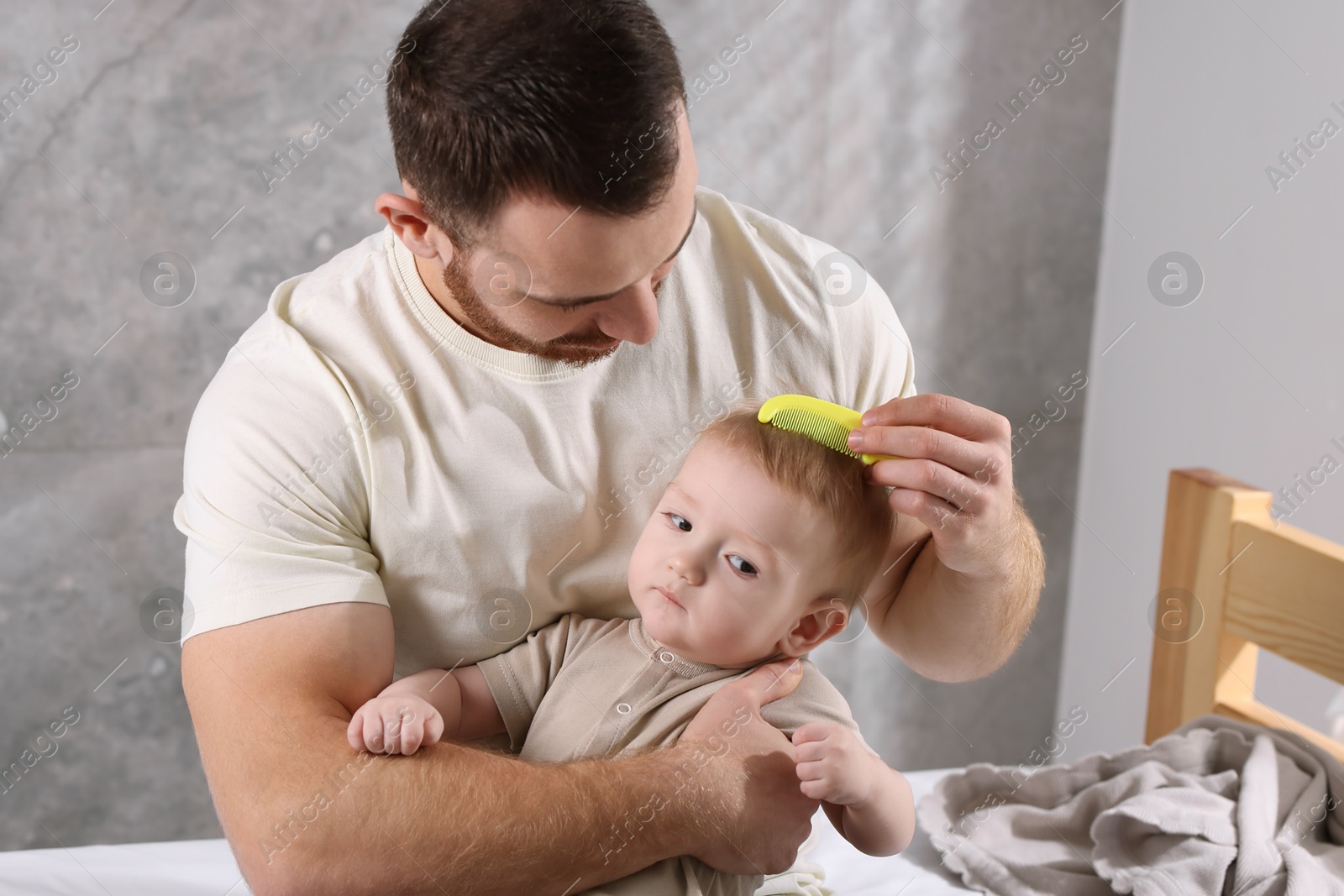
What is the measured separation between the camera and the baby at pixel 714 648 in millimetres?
1056

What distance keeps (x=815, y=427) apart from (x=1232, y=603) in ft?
2.89

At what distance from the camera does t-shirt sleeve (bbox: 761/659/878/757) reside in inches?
44.1

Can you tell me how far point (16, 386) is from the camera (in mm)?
1799

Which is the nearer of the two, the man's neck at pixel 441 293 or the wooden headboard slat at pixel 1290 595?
the man's neck at pixel 441 293

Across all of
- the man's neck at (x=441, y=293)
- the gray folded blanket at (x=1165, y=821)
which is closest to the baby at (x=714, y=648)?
the man's neck at (x=441, y=293)

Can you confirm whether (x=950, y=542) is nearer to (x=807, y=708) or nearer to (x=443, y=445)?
(x=807, y=708)

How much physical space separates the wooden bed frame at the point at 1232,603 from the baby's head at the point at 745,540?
74 cm

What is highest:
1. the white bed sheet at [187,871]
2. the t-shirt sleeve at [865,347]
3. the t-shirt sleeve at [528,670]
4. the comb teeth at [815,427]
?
the t-shirt sleeve at [865,347]

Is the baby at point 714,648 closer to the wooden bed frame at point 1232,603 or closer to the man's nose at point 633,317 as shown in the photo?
the man's nose at point 633,317

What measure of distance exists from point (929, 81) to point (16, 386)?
5.49 feet

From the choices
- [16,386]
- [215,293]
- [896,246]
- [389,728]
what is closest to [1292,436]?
[896,246]

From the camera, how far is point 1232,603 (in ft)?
5.29

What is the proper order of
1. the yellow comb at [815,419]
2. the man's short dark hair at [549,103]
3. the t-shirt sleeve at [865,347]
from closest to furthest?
the man's short dark hair at [549,103] → the yellow comb at [815,419] → the t-shirt sleeve at [865,347]

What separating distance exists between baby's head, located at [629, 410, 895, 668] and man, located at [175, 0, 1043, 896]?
0.23ft
